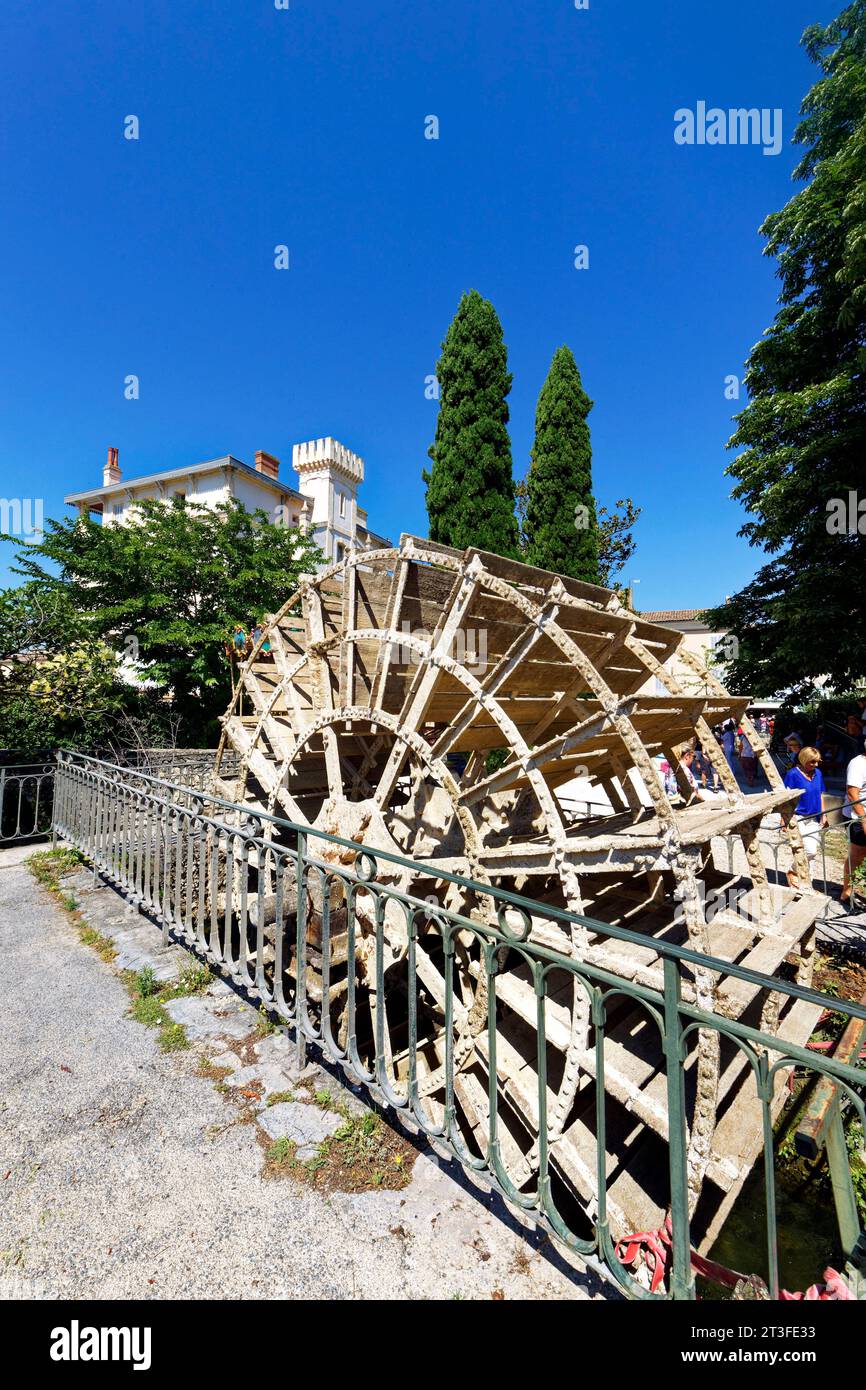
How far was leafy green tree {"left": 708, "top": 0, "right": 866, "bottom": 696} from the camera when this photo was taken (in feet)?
34.3

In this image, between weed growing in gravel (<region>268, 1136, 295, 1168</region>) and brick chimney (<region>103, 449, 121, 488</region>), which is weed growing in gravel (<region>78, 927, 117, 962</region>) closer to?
weed growing in gravel (<region>268, 1136, 295, 1168</region>)

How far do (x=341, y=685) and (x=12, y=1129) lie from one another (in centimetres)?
328

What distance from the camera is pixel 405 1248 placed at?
1.85 m

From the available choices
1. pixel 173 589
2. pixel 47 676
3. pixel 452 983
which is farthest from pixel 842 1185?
pixel 173 589

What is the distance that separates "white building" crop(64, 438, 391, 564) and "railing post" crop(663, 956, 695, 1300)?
784 inches

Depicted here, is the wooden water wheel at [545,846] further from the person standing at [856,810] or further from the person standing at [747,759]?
the person standing at [747,759]

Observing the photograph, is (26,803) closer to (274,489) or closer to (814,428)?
(814,428)

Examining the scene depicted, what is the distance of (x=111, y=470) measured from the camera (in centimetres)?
2459

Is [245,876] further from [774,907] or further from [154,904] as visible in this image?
[774,907]

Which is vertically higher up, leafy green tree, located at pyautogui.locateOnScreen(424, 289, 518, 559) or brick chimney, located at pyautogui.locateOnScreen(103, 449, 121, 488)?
brick chimney, located at pyautogui.locateOnScreen(103, 449, 121, 488)

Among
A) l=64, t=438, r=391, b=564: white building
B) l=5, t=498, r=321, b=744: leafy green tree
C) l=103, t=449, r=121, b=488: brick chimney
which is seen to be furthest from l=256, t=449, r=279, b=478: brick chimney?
l=5, t=498, r=321, b=744: leafy green tree

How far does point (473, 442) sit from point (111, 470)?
18292mm

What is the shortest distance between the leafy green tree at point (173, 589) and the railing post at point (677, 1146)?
11065mm
